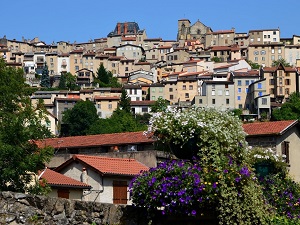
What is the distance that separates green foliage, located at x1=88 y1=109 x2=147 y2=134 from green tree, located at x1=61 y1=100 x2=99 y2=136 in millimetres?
1909

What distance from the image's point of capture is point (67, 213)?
29.3 feet

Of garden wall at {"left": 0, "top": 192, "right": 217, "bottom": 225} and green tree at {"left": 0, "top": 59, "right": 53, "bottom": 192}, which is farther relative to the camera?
green tree at {"left": 0, "top": 59, "right": 53, "bottom": 192}

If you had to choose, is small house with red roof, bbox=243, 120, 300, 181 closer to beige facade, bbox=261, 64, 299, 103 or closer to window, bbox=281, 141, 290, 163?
window, bbox=281, 141, 290, 163

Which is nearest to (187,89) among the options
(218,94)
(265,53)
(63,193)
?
(218,94)

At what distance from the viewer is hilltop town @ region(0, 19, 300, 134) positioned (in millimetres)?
140250

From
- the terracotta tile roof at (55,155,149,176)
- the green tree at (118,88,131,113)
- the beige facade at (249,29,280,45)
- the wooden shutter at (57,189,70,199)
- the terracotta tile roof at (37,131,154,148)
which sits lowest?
the wooden shutter at (57,189,70,199)

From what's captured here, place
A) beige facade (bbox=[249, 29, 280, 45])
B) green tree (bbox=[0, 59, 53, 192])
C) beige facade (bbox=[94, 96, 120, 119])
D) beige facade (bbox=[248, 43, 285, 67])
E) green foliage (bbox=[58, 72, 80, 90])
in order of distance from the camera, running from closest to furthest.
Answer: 1. green tree (bbox=[0, 59, 53, 192])
2. beige facade (bbox=[94, 96, 120, 119])
3. green foliage (bbox=[58, 72, 80, 90])
4. beige facade (bbox=[248, 43, 285, 67])
5. beige facade (bbox=[249, 29, 280, 45])

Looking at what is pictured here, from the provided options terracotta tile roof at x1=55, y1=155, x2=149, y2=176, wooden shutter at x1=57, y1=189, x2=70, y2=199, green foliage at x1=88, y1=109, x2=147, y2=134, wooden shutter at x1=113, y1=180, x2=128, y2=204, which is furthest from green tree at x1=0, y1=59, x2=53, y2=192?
green foliage at x1=88, y1=109, x2=147, y2=134

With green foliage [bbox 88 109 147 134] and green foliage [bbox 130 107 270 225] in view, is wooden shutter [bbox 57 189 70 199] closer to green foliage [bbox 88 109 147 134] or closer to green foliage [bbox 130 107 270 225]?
green foliage [bbox 130 107 270 225]

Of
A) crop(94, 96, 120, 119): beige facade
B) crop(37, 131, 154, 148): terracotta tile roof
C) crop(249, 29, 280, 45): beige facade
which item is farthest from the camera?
crop(249, 29, 280, 45): beige facade

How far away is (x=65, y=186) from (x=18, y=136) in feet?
18.3

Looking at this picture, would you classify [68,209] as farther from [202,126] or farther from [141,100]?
[141,100]

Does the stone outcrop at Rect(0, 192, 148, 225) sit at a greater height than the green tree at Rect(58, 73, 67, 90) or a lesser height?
lesser

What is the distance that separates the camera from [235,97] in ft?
461
